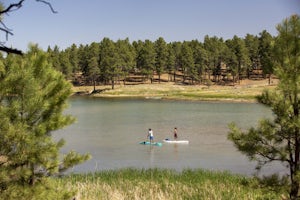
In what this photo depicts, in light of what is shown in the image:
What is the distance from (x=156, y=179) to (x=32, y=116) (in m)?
11.1

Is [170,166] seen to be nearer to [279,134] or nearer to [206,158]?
[206,158]

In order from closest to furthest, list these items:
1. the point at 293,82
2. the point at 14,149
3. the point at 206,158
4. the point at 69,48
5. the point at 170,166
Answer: the point at 14,149 → the point at 293,82 → the point at 170,166 → the point at 206,158 → the point at 69,48

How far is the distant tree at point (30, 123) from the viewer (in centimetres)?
1119

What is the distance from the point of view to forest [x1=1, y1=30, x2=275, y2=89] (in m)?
132

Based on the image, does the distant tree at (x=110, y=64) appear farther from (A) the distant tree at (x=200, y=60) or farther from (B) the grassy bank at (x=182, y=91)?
(A) the distant tree at (x=200, y=60)

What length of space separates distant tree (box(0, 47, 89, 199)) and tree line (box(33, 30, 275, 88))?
11308cm

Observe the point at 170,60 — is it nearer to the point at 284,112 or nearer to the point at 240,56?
the point at 240,56

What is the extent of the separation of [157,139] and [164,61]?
96.6 meters

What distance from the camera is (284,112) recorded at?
1393cm

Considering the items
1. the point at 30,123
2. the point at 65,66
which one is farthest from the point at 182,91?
the point at 30,123

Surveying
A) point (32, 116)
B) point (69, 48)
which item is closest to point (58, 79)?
point (32, 116)

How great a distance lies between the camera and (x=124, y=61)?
138m

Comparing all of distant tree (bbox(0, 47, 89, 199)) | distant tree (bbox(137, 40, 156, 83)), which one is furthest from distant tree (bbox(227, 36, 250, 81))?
distant tree (bbox(0, 47, 89, 199))

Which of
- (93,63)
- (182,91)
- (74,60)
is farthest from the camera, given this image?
(74,60)
